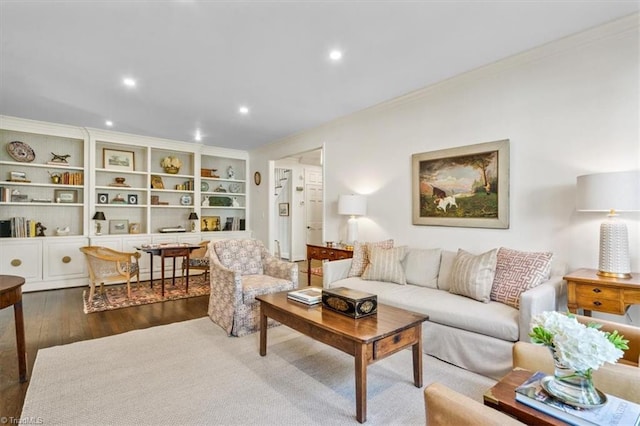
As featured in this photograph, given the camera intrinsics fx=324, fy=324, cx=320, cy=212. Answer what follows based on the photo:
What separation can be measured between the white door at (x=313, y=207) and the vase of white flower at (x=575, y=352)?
6.80m

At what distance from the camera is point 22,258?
470cm

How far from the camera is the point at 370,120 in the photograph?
14.2 feet

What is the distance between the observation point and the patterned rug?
159 inches

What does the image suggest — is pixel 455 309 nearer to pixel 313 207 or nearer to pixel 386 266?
pixel 386 266

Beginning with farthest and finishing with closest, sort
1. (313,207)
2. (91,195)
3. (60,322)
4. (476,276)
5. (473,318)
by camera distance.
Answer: (313,207)
(91,195)
(60,322)
(476,276)
(473,318)

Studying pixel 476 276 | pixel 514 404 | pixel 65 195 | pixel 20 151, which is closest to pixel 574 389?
pixel 514 404

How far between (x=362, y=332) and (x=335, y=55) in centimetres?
228

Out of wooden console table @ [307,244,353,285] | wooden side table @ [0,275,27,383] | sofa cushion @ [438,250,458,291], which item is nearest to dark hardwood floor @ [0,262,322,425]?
wooden side table @ [0,275,27,383]

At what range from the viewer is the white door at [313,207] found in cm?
788

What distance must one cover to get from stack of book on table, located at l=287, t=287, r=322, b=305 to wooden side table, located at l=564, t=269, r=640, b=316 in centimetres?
180

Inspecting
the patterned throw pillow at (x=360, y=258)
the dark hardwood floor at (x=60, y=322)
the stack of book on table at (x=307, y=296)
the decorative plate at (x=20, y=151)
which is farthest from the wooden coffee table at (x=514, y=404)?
the decorative plate at (x=20, y=151)

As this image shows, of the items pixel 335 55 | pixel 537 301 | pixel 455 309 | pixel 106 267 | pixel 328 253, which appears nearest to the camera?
pixel 537 301

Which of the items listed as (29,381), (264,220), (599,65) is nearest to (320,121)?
(264,220)

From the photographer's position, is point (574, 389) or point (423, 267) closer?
point (574, 389)
